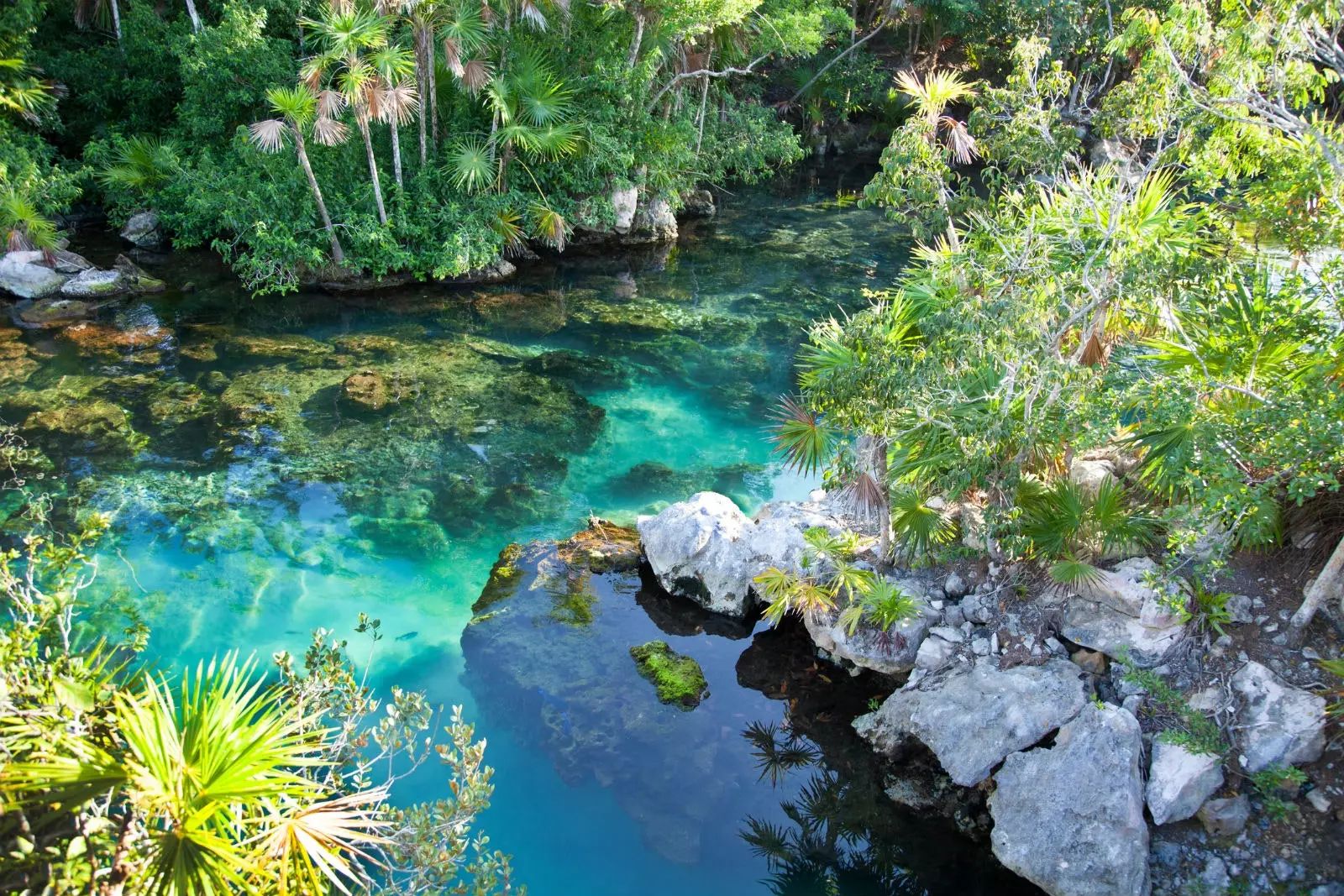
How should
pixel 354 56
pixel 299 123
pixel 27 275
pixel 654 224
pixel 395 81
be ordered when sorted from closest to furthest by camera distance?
1. pixel 354 56
2. pixel 299 123
3. pixel 395 81
4. pixel 27 275
5. pixel 654 224

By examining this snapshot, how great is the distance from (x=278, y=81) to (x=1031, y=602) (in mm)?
17994

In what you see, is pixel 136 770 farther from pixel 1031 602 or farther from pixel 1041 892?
pixel 1031 602

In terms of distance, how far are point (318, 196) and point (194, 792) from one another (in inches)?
603

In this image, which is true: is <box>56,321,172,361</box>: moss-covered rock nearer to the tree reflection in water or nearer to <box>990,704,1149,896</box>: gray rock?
the tree reflection in water

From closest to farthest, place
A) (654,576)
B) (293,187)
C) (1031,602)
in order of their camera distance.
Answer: (1031,602) → (654,576) → (293,187)

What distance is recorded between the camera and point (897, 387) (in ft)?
26.6

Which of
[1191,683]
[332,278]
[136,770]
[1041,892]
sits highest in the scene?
[136,770]

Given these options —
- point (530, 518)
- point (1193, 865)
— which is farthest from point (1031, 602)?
point (530, 518)

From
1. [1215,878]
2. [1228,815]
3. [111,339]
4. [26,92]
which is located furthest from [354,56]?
[1215,878]

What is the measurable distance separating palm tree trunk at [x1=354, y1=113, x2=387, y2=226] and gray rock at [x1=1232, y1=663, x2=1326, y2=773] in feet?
52.6

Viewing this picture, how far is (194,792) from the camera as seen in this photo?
14.2ft

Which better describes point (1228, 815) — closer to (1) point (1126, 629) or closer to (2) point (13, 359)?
(1) point (1126, 629)

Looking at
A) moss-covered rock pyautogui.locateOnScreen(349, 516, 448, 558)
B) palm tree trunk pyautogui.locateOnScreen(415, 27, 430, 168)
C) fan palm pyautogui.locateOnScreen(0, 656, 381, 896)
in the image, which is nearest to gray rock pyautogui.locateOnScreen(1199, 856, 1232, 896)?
fan palm pyautogui.locateOnScreen(0, 656, 381, 896)

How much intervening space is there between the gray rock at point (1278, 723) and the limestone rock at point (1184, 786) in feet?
1.07
